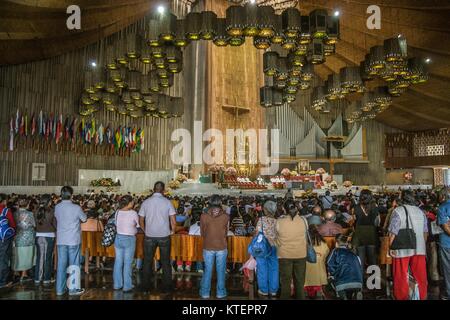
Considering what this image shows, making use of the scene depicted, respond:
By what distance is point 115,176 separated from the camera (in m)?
17.8

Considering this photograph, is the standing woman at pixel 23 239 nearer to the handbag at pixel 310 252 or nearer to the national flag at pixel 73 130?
the handbag at pixel 310 252

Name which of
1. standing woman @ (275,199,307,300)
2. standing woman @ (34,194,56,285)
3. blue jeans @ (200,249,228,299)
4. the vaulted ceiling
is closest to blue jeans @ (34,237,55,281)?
standing woman @ (34,194,56,285)

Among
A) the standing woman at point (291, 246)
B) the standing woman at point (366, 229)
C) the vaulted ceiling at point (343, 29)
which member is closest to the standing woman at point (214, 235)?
the standing woman at point (291, 246)

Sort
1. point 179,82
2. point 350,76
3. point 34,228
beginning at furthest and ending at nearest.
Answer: point 179,82 < point 350,76 < point 34,228

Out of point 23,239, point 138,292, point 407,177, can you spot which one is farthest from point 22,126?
point 407,177

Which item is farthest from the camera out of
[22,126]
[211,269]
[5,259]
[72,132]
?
[72,132]

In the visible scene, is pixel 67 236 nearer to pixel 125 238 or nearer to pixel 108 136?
pixel 125 238

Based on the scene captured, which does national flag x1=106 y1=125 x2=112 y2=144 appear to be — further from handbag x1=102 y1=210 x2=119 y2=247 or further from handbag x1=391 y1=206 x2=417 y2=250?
handbag x1=391 y1=206 x2=417 y2=250

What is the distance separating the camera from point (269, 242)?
4.53 m

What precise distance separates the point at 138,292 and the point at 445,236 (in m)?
3.81

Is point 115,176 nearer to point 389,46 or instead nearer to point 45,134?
point 45,134

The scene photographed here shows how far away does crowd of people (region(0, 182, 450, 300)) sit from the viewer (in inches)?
165

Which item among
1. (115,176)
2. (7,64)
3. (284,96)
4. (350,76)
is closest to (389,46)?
(350,76)
